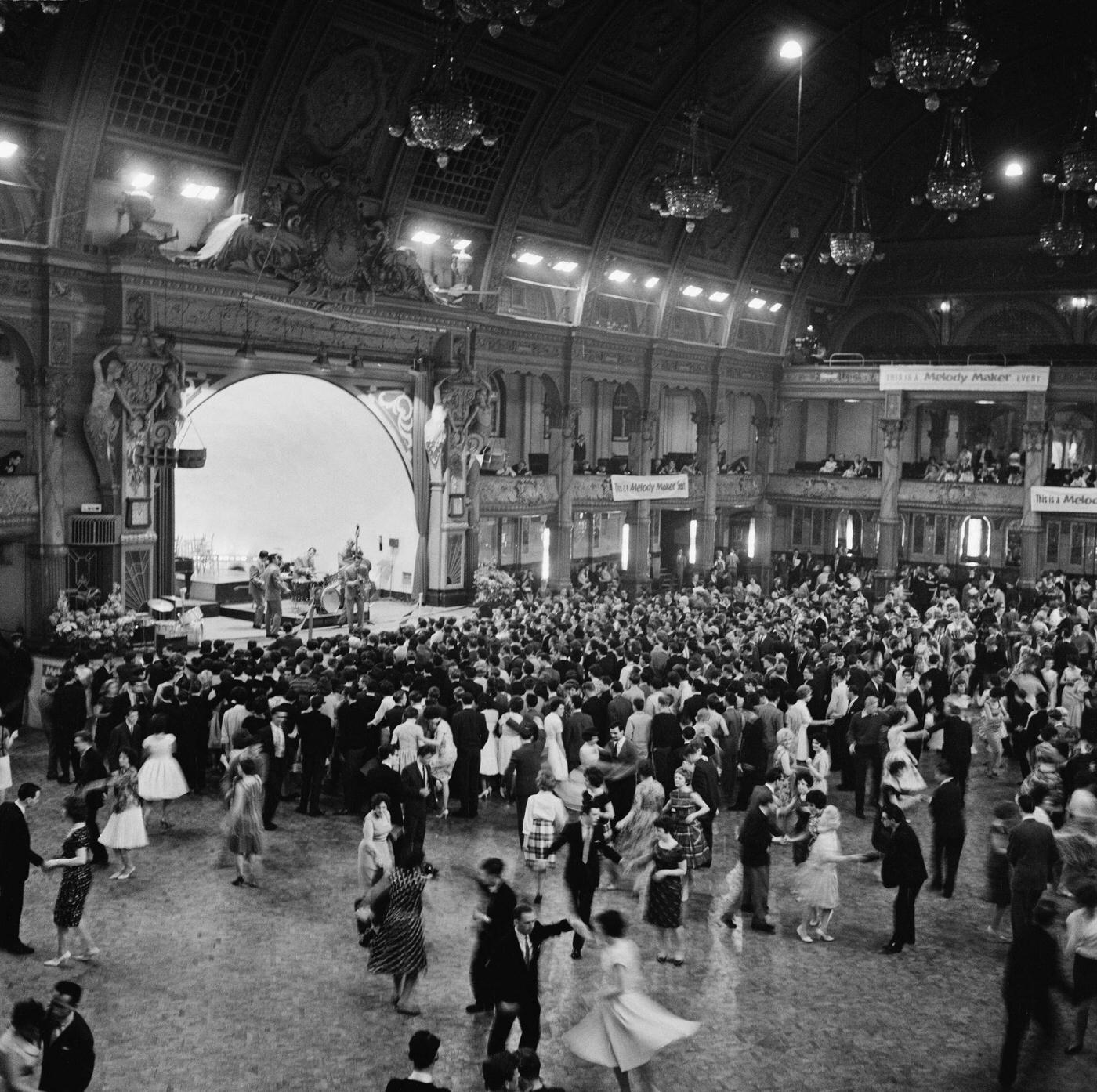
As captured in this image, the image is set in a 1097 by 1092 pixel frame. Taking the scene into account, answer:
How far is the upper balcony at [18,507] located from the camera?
18.1m

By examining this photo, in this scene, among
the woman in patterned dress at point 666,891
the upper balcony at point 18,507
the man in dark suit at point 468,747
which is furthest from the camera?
the upper balcony at point 18,507

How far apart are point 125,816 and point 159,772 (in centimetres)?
132

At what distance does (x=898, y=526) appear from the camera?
106 feet

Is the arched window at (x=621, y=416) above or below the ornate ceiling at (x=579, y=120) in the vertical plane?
below

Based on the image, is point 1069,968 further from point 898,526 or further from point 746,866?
point 898,526

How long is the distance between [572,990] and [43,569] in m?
13.2

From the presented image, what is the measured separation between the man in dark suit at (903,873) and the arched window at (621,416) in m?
23.7

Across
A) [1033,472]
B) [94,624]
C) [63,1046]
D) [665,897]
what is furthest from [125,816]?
[1033,472]

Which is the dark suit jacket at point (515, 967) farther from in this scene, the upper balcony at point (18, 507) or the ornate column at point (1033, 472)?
the ornate column at point (1033, 472)

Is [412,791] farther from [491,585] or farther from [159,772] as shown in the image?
[491,585]

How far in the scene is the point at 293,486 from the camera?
26141 millimetres

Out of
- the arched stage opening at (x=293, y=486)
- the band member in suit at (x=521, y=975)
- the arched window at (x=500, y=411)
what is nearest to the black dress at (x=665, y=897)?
the band member in suit at (x=521, y=975)

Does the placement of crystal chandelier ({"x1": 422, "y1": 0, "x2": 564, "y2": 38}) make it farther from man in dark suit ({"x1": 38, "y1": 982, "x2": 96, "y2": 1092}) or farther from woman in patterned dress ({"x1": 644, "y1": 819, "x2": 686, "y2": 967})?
man in dark suit ({"x1": 38, "y1": 982, "x2": 96, "y2": 1092})

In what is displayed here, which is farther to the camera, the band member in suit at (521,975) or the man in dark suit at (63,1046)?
the band member in suit at (521,975)
